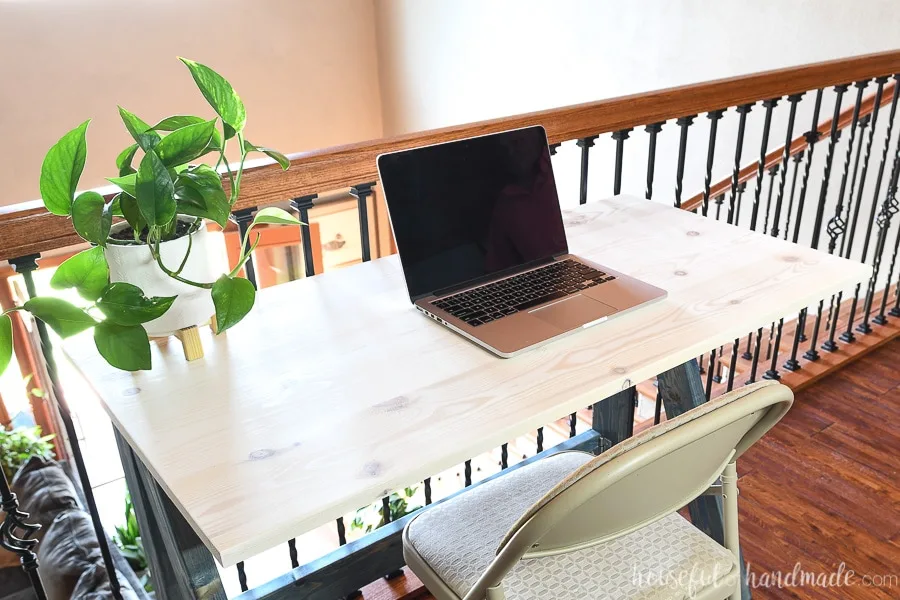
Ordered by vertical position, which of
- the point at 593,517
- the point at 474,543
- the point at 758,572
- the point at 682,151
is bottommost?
the point at 758,572

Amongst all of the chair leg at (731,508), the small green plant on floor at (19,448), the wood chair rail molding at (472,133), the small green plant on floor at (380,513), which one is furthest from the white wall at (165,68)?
the chair leg at (731,508)

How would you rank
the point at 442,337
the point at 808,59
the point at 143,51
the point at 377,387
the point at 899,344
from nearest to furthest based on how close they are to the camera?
the point at 377,387 < the point at 442,337 < the point at 899,344 < the point at 808,59 < the point at 143,51

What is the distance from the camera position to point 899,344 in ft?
8.43

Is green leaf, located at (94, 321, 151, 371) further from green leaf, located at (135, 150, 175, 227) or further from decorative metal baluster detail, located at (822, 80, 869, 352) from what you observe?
decorative metal baluster detail, located at (822, 80, 869, 352)

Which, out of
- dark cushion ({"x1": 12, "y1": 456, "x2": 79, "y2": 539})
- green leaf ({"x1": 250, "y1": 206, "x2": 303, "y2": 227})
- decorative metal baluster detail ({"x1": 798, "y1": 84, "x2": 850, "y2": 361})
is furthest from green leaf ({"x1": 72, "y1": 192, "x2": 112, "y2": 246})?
dark cushion ({"x1": 12, "y1": 456, "x2": 79, "y2": 539})

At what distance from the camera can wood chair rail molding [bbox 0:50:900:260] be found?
1.04 m

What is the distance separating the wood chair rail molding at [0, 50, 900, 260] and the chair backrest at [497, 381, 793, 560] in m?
0.71

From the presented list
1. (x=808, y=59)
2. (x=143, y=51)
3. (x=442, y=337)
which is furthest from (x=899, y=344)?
(x=143, y=51)

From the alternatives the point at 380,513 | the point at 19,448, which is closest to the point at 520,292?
the point at 380,513

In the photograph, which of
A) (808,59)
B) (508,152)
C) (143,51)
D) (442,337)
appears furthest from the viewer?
(143,51)

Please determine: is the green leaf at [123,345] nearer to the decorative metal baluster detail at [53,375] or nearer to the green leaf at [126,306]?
the green leaf at [126,306]

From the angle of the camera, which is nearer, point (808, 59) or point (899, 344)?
point (899, 344)

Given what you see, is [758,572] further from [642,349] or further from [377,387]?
[377,387]

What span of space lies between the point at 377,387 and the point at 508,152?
1.69 ft
